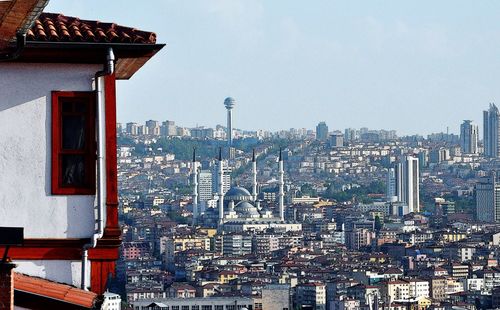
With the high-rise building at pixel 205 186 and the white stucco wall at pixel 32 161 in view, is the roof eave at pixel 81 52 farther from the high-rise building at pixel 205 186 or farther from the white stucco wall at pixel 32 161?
the high-rise building at pixel 205 186

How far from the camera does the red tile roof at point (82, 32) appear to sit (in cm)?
643

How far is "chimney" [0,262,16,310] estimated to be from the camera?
5.16 m

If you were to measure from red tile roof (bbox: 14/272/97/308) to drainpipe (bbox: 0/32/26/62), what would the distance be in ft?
1.97

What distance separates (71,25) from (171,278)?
266 feet

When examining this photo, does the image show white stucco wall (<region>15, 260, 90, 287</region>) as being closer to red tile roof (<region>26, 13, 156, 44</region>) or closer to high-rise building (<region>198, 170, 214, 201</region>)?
red tile roof (<region>26, 13, 156, 44</region>)

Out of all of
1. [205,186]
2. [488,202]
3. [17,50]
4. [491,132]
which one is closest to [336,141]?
[491,132]

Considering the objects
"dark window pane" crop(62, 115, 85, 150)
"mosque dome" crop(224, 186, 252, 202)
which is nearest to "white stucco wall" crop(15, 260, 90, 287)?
"dark window pane" crop(62, 115, 85, 150)

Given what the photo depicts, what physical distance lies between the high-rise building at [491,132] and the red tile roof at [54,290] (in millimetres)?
187261

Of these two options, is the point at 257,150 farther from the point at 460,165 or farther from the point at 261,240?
the point at 261,240

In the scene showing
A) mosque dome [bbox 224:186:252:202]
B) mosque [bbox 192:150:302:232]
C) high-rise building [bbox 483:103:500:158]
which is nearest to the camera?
mosque [bbox 192:150:302:232]

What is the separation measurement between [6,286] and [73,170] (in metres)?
1.26

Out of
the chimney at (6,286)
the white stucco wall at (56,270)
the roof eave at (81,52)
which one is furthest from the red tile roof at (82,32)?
the chimney at (6,286)

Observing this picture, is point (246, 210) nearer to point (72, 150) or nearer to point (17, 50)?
point (72, 150)

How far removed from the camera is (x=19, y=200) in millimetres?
6336
